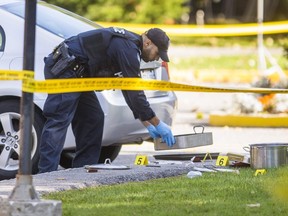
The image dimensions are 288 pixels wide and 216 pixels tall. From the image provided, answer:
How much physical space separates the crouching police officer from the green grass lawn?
0.68 m

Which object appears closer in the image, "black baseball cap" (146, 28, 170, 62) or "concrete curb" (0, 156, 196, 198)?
"concrete curb" (0, 156, 196, 198)

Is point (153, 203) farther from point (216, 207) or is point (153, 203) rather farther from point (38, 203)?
point (38, 203)

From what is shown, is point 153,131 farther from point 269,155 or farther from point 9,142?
point 9,142

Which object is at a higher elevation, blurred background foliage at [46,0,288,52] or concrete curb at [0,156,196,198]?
blurred background foliage at [46,0,288,52]

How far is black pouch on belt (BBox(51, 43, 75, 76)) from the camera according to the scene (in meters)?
9.05

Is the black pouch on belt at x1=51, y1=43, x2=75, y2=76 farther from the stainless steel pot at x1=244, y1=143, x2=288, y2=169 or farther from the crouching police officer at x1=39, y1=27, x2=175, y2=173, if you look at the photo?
the stainless steel pot at x1=244, y1=143, x2=288, y2=169

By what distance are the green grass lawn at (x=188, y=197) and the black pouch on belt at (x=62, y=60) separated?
125cm

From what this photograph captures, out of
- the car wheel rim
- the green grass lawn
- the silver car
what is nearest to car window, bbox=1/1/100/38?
the silver car

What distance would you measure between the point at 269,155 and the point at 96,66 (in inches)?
62.0

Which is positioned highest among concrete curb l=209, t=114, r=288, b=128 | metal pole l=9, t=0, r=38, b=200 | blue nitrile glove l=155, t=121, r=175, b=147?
metal pole l=9, t=0, r=38, b=200

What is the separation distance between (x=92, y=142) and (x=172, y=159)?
105 cm

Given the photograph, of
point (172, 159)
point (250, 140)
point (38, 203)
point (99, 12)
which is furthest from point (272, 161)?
point (99, 12)

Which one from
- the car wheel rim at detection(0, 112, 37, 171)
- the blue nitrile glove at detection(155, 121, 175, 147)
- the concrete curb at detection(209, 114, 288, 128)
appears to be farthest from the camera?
the concrete curb at detection(209, 114, 288, 128)

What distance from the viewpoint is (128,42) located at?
8.83m
